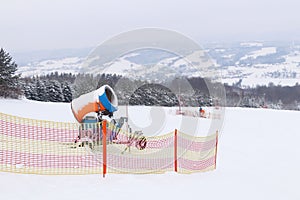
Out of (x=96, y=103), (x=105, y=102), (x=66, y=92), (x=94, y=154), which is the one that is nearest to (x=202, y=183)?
(x=94, y=154)

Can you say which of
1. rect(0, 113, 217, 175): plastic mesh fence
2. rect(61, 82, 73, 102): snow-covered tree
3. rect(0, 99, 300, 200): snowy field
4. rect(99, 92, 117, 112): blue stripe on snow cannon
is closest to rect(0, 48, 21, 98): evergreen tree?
rect(61, 82, 73, 102): snow-covered tree

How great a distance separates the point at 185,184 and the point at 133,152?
3379mm

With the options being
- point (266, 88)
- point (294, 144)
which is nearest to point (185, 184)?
point (294, 144)

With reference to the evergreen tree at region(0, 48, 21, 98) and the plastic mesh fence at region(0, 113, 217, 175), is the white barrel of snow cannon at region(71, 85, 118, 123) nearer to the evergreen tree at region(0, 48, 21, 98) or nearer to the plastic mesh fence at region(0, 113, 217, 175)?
the plastic mesh fence at region(0, 113, 217, 175)

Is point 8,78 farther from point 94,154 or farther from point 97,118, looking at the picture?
point 94,154

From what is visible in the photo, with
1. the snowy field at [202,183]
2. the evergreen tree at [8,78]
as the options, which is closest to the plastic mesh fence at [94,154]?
the snowy field at [202,183]

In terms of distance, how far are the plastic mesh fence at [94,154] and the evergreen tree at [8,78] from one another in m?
24.4

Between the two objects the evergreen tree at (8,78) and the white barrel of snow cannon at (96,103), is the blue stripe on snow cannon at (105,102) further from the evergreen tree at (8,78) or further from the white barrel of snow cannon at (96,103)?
the evergreen tree at (8,78)

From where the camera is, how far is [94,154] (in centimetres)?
855

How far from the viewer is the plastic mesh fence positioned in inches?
282

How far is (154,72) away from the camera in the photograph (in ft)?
70.3

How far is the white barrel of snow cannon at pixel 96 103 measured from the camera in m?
9.84

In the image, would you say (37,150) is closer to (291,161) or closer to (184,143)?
(184,143)

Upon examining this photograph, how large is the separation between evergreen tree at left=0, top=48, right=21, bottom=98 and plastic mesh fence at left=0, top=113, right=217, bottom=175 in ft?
80.0
